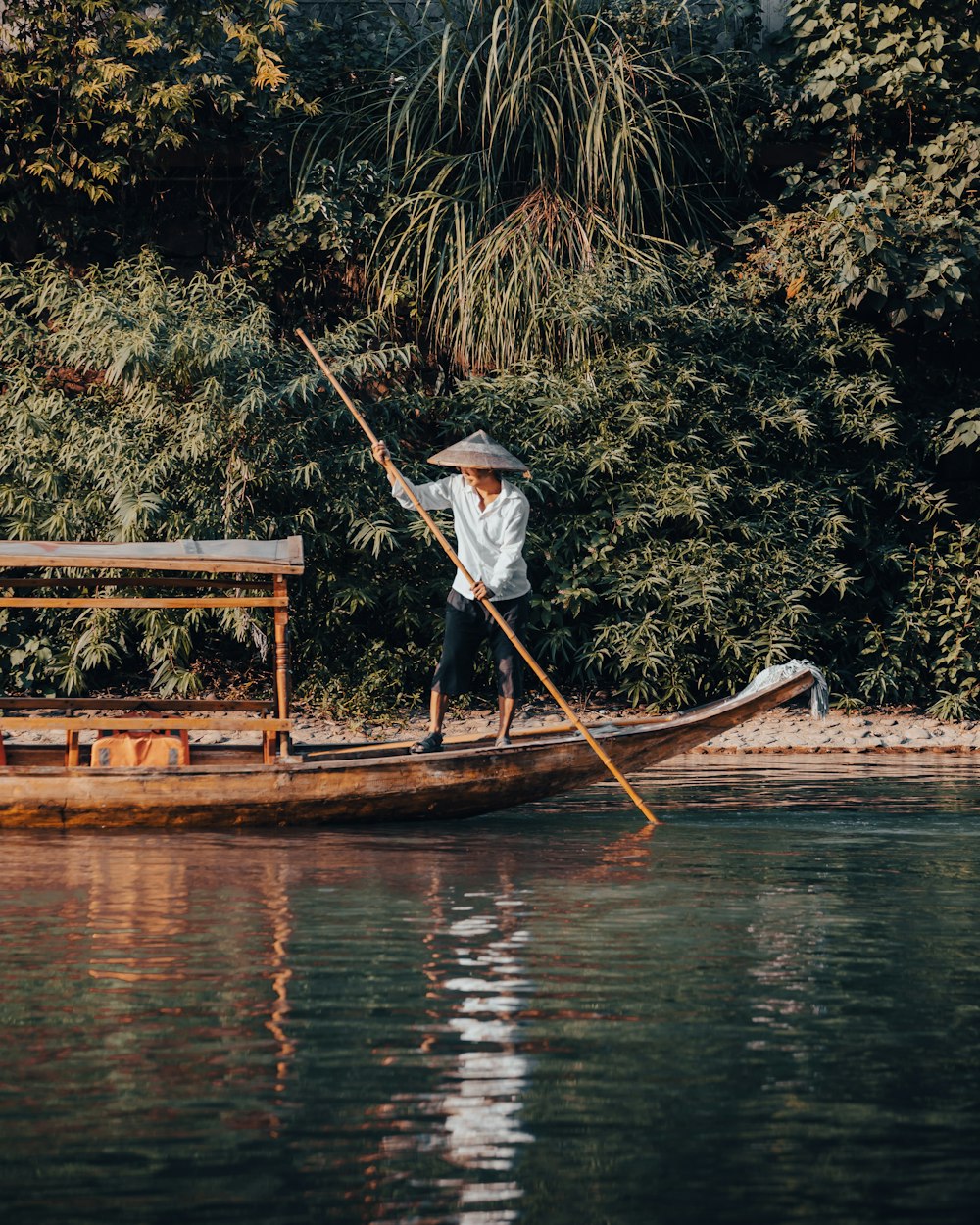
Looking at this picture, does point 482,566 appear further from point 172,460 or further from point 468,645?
point 172,460

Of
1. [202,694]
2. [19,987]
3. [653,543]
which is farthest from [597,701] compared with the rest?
[19,987]

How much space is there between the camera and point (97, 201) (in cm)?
1549

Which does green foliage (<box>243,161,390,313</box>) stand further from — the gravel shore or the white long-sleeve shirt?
the white long-sleeve shirt

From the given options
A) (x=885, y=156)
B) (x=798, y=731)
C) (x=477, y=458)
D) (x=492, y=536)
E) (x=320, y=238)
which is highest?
(x=885, y=156)

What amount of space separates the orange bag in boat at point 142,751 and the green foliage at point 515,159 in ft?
17.4

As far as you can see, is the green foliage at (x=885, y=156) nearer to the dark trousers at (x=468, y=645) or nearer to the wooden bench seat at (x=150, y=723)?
the dark trousers at (x=468, y=645)

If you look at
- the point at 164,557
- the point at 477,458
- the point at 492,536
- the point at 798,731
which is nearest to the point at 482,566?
the point at 492,536

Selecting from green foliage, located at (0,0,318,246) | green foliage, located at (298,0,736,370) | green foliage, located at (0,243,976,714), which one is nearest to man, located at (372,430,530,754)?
green foliage, located at (0,243,976,714)

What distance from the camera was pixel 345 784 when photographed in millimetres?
9711

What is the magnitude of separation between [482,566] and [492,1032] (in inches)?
197

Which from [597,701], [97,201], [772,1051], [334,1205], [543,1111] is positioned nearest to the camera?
[334,1205]

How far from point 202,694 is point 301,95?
5.17 metres

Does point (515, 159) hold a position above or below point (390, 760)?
above

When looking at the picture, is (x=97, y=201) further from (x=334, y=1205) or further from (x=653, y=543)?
(x=334, y=1205)
